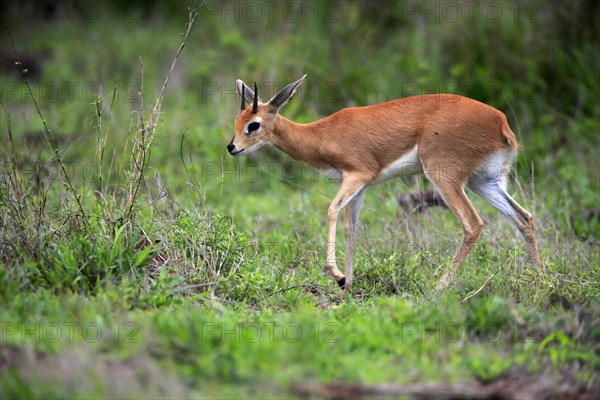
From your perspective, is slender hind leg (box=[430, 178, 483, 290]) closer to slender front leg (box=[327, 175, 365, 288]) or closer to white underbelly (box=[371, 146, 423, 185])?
white underbelly (box=[371, 146, 423, 185])

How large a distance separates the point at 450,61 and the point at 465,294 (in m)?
6.05

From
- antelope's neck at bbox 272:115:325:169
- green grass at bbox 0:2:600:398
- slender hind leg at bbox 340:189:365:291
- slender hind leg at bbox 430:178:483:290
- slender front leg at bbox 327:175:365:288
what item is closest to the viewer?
green grass at bbox 0:2:600:398

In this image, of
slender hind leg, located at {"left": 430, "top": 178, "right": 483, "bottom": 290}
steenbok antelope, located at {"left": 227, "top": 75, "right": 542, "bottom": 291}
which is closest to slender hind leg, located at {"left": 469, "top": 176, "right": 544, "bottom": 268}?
steenbok antelope, located at {"left": 227, "top": 75, "right": 542, "bottom": 291}

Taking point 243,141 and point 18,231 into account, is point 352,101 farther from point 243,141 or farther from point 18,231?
point 18,231

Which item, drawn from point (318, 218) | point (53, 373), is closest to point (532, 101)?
point (318, 218)

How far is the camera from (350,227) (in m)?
6.74

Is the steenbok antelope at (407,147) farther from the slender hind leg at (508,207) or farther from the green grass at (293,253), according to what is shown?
the green grass at (293,253)

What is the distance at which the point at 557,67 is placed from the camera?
10.7m

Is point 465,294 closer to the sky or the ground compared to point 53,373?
closer to the ground

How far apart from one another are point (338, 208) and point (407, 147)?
0.82 meters

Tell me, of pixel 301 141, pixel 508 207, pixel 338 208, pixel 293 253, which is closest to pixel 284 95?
pixel 301 141

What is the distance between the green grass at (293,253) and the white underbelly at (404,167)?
0.58m

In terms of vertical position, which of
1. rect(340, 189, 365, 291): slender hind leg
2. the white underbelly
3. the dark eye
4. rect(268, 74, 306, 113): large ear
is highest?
rect(268, 74, 306, 113): large ear

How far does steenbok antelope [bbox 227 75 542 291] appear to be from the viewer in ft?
21.4
